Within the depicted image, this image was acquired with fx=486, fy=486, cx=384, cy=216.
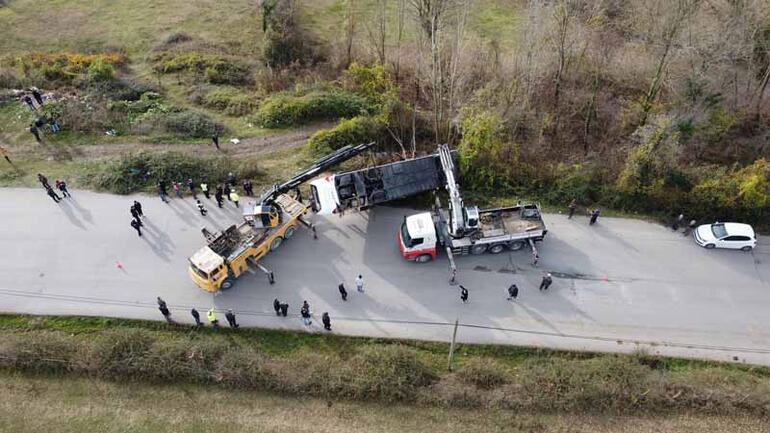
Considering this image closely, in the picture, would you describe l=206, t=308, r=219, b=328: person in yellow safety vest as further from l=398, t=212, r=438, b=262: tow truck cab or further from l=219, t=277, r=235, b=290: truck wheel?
l=398, t=212, r=438, b=262: tow truck cab

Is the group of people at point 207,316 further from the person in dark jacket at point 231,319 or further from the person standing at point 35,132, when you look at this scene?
the person standing at point 35,132

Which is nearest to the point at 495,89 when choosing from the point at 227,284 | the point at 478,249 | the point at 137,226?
the point at 478,249

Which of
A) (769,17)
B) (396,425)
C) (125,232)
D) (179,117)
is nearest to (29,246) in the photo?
(125,232)

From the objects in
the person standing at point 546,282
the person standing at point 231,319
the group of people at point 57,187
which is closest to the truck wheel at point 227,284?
the person standing at point 231,319

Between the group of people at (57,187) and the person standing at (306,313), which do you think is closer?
the person standing at (306,313)

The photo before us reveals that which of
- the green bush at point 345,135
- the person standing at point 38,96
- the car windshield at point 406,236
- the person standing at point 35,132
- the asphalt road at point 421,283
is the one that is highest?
the person standing at point 38,96

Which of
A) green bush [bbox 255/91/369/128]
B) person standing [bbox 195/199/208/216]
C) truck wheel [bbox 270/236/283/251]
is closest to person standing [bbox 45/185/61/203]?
person standing [bbox 195/199/208/216]

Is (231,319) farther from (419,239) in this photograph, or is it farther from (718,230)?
(718,230)
